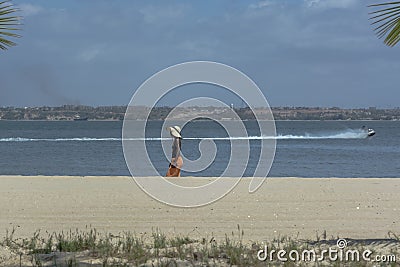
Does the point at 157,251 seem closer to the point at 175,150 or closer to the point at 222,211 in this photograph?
the point at 222,211

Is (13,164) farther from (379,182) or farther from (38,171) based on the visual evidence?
(379,182)

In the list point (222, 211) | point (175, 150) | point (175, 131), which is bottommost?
point (222, 211)

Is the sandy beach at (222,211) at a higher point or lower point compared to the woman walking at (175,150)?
lower

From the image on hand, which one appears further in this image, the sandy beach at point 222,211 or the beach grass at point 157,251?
the sandy beach at point 222,211

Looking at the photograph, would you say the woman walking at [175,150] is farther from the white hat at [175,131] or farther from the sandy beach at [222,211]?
the sandy beach at [222,211]

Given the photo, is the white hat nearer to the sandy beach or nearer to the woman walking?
the woman walking

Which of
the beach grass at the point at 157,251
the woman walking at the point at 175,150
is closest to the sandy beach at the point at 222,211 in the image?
the beach grass at the point at 157,251

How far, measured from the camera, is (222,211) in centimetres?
1145

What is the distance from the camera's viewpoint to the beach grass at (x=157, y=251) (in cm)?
650

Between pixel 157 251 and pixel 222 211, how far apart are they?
4636mm

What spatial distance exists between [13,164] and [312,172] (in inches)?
705

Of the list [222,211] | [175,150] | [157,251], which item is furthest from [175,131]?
[157,251]

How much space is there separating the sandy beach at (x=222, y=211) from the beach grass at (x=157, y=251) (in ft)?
3.29

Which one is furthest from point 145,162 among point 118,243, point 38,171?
point 118,243
